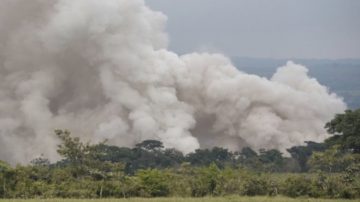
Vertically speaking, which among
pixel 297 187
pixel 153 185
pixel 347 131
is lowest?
pixel 297 187

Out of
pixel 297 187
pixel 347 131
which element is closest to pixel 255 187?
pixel 297 187

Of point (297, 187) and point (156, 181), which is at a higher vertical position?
point (156, 181)

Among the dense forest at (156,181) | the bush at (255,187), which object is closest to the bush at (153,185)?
the dense forest at (156,181)

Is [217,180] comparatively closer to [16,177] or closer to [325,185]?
[325,185]

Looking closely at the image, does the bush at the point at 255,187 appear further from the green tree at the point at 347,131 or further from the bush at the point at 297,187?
the green tree at the point at 347,131

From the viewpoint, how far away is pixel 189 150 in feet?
111

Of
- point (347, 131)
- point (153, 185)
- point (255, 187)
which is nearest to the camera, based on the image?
point (153, 185)

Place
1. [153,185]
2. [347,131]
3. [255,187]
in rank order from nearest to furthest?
[153,185] < [255,187] < [347,131]

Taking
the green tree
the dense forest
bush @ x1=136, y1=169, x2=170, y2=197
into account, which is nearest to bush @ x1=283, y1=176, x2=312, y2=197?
the dense forest

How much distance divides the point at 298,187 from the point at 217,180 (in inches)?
82.2

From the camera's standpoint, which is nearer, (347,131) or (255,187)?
(255,187)

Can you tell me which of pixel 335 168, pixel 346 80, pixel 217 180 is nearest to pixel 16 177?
pixel 217 180

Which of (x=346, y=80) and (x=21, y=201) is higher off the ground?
(x=346, y=80)

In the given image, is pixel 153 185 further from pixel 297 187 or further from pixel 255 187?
pixel 297 187
